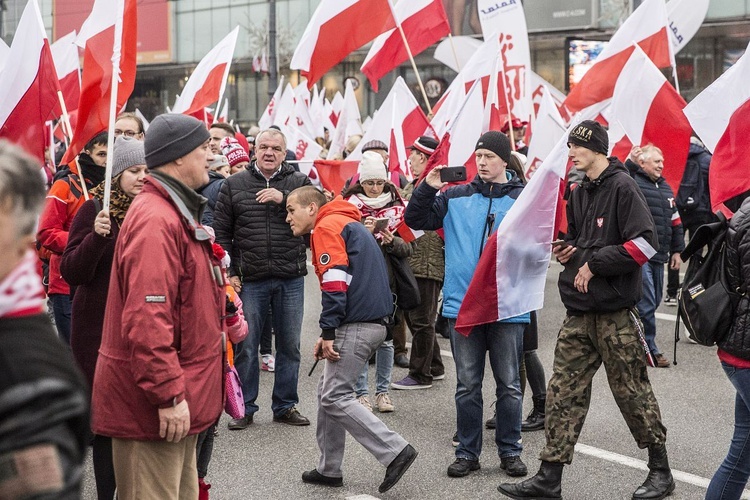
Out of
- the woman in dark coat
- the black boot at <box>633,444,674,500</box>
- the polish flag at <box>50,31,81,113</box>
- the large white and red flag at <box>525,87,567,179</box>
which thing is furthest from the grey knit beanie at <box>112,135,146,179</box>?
the large white and red flag at <box>525,87,567,179</box>

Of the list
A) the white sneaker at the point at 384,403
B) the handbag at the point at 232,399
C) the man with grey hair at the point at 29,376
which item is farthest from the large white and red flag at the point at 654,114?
the man with grey hair at the point at 29,376

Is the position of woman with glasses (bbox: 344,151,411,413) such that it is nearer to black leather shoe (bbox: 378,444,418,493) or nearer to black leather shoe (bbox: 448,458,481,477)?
black leather shoe (bbox: 448,458,481,477)

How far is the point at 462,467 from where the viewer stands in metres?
5.96

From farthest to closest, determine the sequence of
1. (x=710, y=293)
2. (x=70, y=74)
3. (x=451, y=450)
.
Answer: (x=70, y=74), (x=451, y=450), (x=710, y=293)

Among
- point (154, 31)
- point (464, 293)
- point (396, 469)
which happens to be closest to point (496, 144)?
point (464, 293)

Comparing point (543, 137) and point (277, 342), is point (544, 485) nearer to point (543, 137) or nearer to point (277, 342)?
point (277, 342)

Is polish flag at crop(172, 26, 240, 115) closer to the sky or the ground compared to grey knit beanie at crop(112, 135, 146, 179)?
closer to the sky

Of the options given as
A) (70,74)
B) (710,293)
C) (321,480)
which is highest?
(70,74)

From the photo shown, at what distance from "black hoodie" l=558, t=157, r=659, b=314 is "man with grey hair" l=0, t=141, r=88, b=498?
3834mm

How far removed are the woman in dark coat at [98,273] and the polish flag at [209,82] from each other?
20.7 ft

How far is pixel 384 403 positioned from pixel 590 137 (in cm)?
274

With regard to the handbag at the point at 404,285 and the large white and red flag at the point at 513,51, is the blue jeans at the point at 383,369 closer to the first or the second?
the handbag at the point at 404,285

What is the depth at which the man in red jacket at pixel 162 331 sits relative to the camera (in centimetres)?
365

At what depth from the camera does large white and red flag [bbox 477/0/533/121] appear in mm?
11719
